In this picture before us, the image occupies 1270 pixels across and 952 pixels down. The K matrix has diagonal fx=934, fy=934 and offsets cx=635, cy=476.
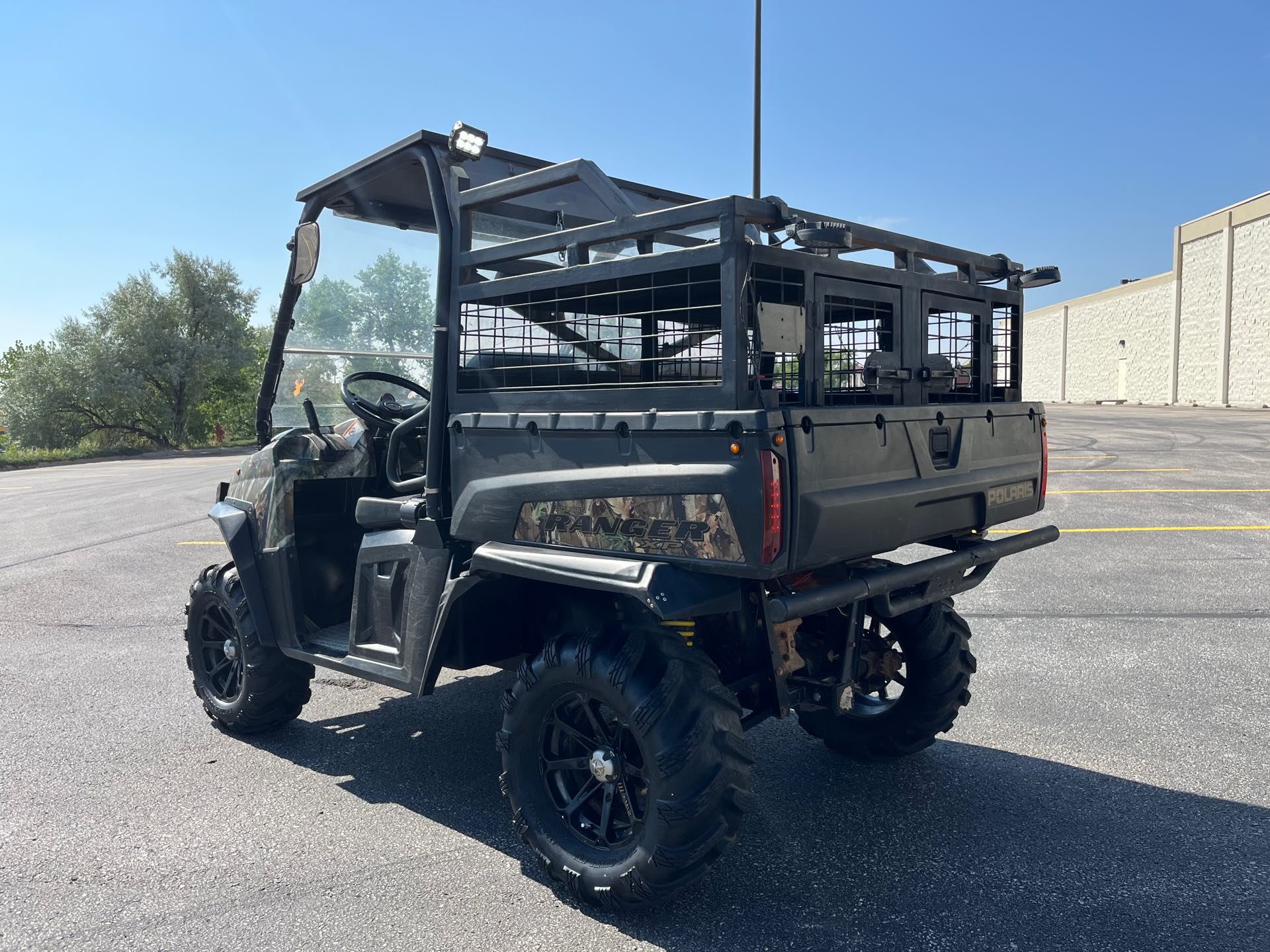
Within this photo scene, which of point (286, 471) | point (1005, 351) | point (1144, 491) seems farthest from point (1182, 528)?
point (286, 471)

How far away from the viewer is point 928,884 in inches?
121

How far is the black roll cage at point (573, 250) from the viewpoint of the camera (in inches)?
107

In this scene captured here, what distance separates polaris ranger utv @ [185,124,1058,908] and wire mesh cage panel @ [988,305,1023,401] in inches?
0.5

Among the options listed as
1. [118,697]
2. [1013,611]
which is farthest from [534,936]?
[1013,611]

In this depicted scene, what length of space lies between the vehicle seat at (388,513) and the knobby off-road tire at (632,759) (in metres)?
0.83

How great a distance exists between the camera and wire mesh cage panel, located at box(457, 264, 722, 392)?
2998 mm

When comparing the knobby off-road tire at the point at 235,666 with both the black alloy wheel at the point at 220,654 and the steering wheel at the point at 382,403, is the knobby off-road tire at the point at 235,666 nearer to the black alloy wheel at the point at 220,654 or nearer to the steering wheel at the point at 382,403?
the black alloy wheel at the point at 220,654

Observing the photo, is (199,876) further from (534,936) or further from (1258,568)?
(1258,568)

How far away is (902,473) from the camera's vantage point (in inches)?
123

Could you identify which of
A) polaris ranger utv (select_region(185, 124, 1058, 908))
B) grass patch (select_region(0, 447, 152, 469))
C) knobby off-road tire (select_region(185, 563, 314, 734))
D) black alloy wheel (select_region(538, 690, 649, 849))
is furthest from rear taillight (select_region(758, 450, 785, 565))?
grass patch (select_region(0, 447, 152, 469))

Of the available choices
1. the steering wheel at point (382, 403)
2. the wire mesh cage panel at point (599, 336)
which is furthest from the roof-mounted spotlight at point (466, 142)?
the steering wheel at point (382, 403)

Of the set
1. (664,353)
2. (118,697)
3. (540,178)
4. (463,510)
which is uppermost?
(540,178)

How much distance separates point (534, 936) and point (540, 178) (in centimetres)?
240

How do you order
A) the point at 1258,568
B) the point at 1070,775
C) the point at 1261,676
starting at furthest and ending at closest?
the point at 1258,568 → the point at 1261,676 → the point at 1070,775
